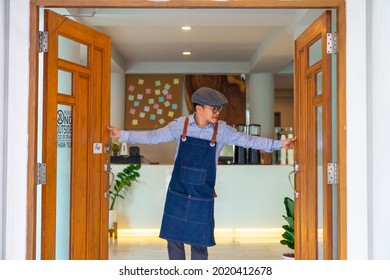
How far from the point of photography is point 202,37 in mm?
7414

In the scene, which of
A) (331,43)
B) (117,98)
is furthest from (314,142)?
(117,98)

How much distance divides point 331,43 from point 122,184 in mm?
4061

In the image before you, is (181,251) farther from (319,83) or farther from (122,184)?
(122,184)

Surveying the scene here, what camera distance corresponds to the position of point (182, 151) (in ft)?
11.8

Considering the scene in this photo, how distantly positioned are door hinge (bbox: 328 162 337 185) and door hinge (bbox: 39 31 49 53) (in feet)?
5.65

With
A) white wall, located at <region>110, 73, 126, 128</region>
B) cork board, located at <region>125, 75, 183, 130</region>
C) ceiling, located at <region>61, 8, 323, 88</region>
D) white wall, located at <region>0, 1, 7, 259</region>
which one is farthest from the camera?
cork board, located at <region>125, 75, 183, 130</region>

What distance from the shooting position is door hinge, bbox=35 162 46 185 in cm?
295

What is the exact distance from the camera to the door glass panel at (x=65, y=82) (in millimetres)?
3260

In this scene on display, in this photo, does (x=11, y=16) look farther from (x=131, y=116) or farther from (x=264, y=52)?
(x=131, y=116)

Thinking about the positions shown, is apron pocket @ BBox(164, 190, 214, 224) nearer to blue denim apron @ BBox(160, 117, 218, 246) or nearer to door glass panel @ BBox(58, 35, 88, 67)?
blue denim apron @ BBox(160, 117, 218, 246)

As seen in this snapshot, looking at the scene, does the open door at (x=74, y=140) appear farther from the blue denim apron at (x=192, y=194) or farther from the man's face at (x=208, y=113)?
the man's face at (x=208, y=113)
